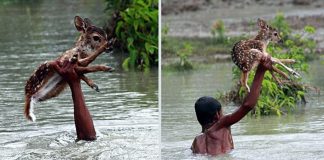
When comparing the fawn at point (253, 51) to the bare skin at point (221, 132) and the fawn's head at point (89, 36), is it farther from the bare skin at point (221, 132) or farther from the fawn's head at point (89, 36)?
the fawn's head at point (89, 36)

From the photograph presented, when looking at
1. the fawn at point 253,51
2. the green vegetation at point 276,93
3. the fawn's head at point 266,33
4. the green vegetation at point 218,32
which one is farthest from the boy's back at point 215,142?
the green vegetation at point 218,32

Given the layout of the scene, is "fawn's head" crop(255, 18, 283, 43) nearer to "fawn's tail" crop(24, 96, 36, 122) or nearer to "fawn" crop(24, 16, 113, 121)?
"fawn" crop(24, 16, 113, 121)

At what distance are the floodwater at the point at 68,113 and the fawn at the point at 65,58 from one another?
38 centimetres

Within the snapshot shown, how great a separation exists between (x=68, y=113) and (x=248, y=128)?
150 centimetres

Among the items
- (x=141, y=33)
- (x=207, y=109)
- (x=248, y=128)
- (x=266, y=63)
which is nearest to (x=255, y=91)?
(x=266, y=63)

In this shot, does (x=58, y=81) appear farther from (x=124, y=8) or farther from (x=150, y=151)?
(x=124, y=8)

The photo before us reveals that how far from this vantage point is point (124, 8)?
10.0m

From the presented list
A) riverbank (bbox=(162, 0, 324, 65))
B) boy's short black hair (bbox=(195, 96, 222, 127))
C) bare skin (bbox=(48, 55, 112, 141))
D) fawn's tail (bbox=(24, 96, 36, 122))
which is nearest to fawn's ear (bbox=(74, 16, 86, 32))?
bare skin (bbox=(48, 55, 112, 141))

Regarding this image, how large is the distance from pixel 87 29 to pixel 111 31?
406 centimetres

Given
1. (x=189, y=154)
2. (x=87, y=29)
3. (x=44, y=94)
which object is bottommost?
(x=189, y=154)

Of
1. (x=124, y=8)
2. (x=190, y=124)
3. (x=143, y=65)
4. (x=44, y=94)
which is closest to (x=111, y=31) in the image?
(x=124, y=8)

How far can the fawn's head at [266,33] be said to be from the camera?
5.94m

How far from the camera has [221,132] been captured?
19.4 ft

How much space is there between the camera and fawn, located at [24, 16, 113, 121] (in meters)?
6.07
